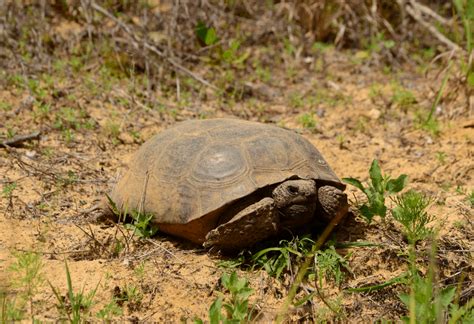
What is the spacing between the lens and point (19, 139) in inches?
180

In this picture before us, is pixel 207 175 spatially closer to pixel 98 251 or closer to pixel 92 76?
pixel 98 251

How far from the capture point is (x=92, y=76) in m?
6.03

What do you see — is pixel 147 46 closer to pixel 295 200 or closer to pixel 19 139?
pixel 19 139

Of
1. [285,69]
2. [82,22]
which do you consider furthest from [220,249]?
[82,22]

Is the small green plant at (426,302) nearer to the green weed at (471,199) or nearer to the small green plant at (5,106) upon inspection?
the green weed at (471,199)

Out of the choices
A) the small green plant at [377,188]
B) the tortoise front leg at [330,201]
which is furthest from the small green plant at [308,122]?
the tortoise front leg at [330,201]

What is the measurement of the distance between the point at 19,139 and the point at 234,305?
9.38ft

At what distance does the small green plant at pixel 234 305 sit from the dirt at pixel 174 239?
0.17 m

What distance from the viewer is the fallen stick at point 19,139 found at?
14.8 ft

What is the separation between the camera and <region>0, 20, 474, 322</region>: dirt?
2.97 metres

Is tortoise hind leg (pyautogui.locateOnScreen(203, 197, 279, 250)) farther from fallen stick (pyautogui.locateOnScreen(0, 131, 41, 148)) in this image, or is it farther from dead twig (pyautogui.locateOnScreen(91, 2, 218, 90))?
dead twig (pyautogui.locateOnScreen(91, 2, 218, 90))

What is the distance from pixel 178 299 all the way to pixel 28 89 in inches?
136

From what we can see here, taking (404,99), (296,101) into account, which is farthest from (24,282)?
(404,99)

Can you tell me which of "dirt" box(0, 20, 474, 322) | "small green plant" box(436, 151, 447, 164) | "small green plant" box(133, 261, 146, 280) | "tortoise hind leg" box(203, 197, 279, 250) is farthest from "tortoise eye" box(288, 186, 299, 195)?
"small green plant" box(436, 151, 447, 164)
